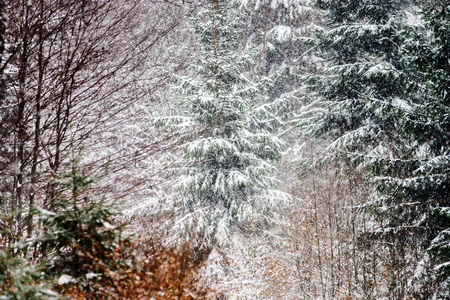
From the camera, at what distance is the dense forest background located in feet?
10.3

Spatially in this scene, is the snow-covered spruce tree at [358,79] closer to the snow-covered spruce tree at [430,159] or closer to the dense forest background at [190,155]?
the dense forest background at [190,155]

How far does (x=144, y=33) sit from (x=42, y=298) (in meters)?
3.13

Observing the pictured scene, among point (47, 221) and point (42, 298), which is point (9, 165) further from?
point (42, 298)

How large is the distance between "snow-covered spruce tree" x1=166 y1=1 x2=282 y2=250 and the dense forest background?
2.7 inches

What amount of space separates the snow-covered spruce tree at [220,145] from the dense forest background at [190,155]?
2.7 inches

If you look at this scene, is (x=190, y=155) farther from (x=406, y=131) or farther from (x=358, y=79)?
A: (x=358, y=79)

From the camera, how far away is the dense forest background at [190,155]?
313cm

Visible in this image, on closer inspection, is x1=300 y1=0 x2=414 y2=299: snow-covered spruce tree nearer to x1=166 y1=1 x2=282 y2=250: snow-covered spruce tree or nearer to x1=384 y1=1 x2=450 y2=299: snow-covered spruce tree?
x1=166 y1=1 x2=282 y2=250: snow-covered spruce tree

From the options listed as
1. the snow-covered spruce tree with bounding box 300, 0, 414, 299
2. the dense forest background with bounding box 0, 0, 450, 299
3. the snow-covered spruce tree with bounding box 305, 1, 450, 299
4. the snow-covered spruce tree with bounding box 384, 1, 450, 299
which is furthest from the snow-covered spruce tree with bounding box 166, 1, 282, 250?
the snow-covered spruce tree with bounding box 384, 1, 450, 299

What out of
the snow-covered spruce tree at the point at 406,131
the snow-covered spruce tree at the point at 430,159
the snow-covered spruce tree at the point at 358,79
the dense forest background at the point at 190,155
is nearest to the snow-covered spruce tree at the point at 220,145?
the dense forest background at the point at 190,155

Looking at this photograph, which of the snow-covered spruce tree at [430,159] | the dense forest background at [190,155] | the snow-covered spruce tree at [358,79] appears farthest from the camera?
the snow-covered spruce tree at [358,79]

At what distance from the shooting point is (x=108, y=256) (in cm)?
305

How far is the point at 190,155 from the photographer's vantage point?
31.9ft

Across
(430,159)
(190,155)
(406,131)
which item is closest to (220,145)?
(190,155)
